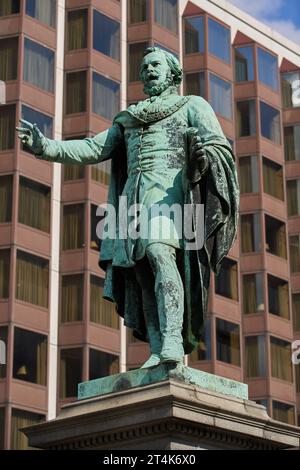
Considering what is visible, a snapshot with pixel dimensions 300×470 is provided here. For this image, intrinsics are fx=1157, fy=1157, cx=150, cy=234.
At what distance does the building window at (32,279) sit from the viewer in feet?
155

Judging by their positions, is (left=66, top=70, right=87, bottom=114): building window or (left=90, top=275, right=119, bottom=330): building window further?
(left=66, top=70, right=87, bottom=114): building window

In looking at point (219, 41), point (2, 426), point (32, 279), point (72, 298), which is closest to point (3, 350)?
point (2, 426)

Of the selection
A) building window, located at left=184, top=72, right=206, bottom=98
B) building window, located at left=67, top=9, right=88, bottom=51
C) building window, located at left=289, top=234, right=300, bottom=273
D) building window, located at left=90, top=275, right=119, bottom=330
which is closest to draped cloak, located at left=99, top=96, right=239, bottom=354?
building window, located at left=90, top=275, right=119, bottom=330

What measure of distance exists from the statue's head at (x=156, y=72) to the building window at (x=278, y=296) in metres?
45.8

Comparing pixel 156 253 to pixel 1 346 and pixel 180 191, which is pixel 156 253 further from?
pixel 1 346

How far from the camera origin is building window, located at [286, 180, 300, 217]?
203ft

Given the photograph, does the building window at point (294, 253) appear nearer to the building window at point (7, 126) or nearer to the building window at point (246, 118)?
the building window at point (246, 118)

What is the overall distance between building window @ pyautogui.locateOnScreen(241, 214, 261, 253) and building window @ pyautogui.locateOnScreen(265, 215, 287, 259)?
840mm

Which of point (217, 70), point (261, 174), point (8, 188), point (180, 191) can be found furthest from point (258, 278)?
point (180, 191)

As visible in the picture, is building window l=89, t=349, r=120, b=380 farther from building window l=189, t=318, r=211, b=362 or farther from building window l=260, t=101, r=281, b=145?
building window l=260, t=101, r=281, b=145

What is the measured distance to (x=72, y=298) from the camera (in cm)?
4897

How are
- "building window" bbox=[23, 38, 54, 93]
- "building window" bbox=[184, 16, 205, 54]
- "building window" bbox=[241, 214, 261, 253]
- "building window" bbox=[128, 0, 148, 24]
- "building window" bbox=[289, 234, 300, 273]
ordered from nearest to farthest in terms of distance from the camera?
"building window" bbox=[23, 38, 54, 93], "building window" bbox=[128, 0, 148, 24], "building window" bbox=[241, 214, 261, 253], "building window" bbox=[184, 16, 205, 54], "building window" bbox=[289, 234, 300, 273]

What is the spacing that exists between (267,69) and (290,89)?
2.45 m
